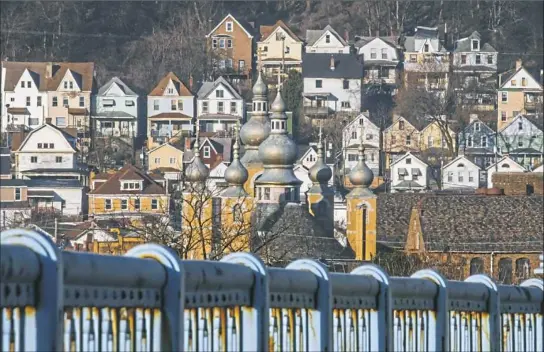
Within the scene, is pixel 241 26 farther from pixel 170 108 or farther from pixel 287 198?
pixel 287 198

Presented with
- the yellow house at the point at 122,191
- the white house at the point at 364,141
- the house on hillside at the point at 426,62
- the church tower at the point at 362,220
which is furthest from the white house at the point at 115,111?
the church tower at the point at 362,220

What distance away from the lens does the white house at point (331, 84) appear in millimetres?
123938

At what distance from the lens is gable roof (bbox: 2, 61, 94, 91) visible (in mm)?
122312

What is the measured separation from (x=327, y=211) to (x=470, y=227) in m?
11.2

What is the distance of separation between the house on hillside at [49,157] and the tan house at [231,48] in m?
24.8

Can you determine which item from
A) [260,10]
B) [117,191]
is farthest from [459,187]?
[260,10]

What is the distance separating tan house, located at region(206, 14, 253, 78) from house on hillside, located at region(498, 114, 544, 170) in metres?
18.5

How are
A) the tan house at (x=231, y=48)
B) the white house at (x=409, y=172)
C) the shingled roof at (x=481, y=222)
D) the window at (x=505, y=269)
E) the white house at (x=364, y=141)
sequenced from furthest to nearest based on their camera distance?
the tan house at (x=231, y=48), the white house at (x=364, y=141), the white house at (x=409, y=172), the shingled roof at (x=481, y=222), the window at (x=505, y=269)

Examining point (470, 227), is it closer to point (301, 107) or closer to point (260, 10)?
point (301, 107)

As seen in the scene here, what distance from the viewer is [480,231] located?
2482 inches

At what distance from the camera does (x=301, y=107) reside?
123 m

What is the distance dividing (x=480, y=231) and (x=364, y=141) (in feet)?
167

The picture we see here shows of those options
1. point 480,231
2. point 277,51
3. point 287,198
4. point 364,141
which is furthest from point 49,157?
point 480,231

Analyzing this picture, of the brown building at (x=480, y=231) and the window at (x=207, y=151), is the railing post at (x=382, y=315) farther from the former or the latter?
the window at (x=207, y=151)
